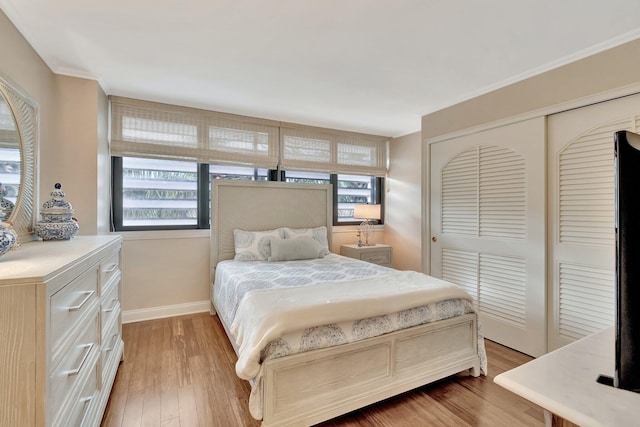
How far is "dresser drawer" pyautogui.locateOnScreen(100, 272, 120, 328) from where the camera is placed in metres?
1.72

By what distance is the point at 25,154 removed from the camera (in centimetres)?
188

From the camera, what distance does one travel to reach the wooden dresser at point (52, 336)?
904mm

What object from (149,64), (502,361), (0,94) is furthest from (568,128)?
(0,94)

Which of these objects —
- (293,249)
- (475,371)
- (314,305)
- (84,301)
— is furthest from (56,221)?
(475,371)

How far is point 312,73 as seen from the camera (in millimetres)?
2566

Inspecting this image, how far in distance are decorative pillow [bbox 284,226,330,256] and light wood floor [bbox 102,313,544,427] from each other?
4.69ft

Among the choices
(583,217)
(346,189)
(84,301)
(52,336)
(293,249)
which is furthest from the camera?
(346,189)

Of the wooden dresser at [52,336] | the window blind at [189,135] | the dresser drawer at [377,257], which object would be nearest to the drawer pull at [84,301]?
the wooden dresser at [52,336]

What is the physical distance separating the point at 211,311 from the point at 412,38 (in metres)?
3.30

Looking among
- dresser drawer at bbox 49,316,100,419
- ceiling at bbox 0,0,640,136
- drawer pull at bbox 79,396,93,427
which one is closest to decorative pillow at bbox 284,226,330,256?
ceiling at bbox 0,0,640,136

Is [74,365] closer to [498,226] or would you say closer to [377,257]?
[498,226]

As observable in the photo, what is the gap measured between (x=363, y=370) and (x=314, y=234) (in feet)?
6.98

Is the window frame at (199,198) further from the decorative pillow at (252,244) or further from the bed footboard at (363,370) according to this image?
the bed footboard at (363,370)

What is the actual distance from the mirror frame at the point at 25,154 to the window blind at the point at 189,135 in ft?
3.54
